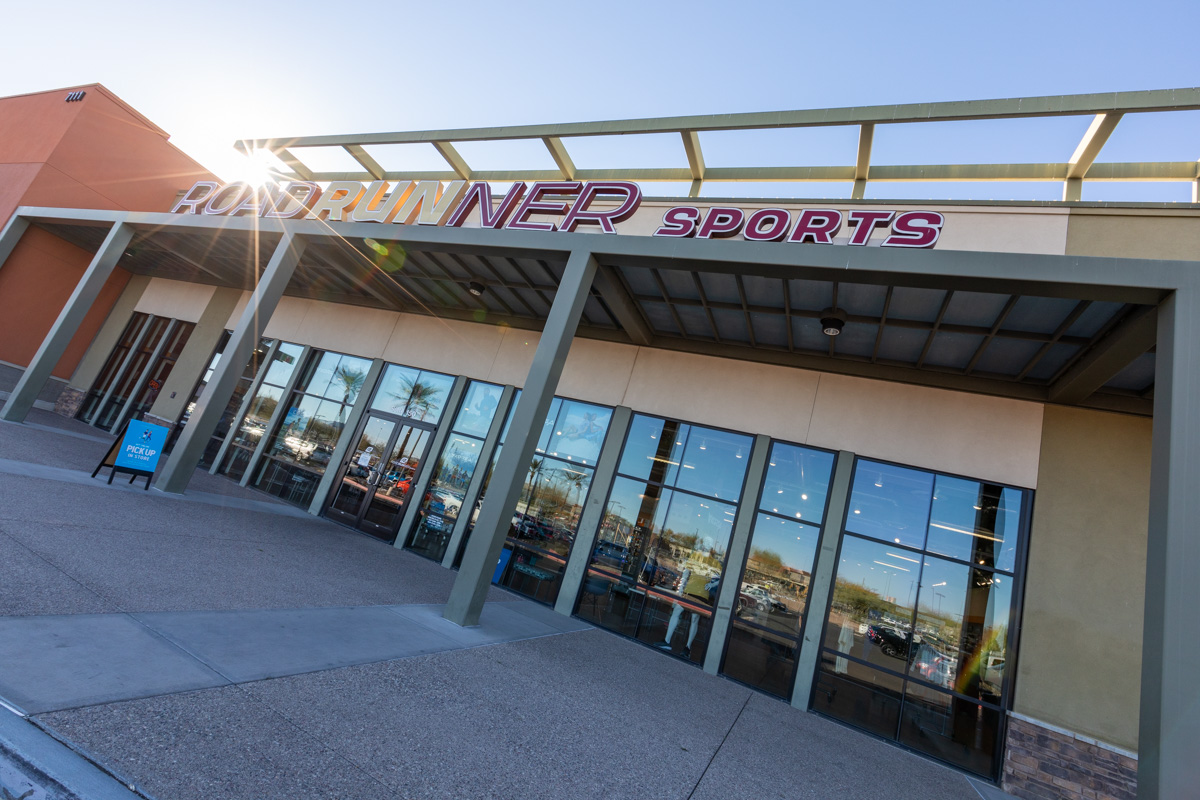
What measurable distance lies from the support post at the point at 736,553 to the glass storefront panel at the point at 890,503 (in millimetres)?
1582

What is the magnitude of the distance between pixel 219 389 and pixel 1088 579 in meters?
14.6

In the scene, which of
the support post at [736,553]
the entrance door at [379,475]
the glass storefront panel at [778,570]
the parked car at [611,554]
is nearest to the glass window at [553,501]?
the parked car at [611,554]

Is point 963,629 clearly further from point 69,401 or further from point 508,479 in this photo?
point 69,401

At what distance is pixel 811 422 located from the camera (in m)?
9.50

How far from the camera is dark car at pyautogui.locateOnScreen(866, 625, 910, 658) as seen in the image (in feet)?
26.7

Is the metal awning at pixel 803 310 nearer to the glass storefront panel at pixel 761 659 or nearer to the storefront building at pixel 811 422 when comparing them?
the storefront building at pixel 811 422

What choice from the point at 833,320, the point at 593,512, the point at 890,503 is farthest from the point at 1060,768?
the point at 593,512

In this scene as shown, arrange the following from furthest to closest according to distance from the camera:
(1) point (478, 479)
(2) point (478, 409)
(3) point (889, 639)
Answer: (2) point (478, 409) < (1) point (478, 479) < (3) point (889, 639)

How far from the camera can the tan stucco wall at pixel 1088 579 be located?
7113mm

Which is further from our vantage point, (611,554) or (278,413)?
(278,413)

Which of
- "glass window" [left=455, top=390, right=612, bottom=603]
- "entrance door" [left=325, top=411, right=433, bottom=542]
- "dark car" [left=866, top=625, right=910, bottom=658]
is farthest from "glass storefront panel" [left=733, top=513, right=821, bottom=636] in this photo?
"entrance door" [left=325, top=411, right=433, bottom=542]

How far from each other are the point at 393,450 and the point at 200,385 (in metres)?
8.08

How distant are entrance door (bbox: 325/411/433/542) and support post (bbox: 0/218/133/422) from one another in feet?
22.2

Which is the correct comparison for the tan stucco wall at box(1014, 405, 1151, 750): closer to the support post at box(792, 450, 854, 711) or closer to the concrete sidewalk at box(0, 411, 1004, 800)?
the concrete sidewalk at box(0, 411, 1004, 800)
